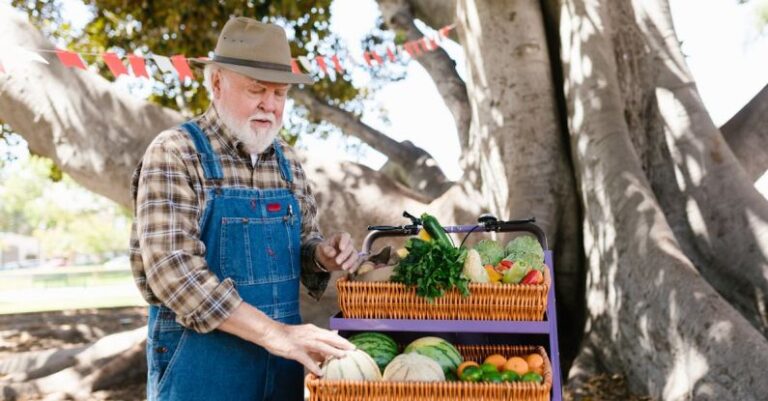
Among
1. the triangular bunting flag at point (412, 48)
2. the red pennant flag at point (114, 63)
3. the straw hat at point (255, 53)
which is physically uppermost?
the triangular bunting flag at point (412, 48)

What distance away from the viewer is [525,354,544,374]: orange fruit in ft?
7.75

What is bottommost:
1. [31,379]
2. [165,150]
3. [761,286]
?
[31,379]

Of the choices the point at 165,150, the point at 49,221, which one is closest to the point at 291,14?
the point at 165,150

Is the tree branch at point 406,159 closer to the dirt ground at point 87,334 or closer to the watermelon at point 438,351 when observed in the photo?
the dirt ground at point 87,334

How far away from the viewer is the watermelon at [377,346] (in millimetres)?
2373

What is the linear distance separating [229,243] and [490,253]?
0.90 meters

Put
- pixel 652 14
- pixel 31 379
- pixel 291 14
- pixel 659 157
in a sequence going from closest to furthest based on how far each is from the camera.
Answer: pixel 659 157 < pixel 652 14 < pixel 31 379 < pixel 291 14

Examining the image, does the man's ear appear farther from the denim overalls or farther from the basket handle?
the basket handle

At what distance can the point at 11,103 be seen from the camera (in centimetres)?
645

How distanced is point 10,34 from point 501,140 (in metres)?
4.10

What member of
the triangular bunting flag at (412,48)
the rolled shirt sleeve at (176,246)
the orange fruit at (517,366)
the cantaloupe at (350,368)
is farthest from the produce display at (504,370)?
Answer: the triangular bunting flag at (412,48)

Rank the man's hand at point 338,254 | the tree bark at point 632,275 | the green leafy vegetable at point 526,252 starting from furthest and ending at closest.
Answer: the tree bark at point 632,275 → the man's hand at point 338,254 → the green leafy vegetable at point 526,252

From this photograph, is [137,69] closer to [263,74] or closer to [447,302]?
[263,74]

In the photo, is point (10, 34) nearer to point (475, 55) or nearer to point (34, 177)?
point (475, 55)
